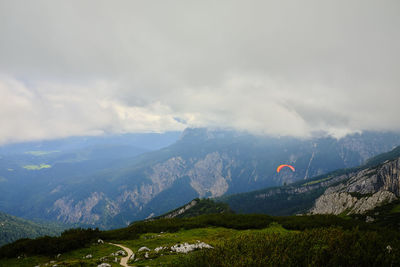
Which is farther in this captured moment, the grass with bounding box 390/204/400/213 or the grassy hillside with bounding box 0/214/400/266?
the grass with bounding box 390/204/400/213

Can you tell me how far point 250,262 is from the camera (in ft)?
49.9

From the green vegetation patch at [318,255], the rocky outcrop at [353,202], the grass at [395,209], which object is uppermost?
the green vegetation patch at [318,255]

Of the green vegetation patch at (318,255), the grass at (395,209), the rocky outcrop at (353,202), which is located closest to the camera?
the green vegetation patch at (318,255)

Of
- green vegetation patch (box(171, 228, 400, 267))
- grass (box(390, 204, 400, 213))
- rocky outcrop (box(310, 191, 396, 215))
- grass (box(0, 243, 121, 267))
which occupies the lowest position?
rocky outcrop (box(310, 191, 396, 215))

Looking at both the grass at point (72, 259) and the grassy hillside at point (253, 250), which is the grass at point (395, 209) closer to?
the grassy hillside at point (253, 250)

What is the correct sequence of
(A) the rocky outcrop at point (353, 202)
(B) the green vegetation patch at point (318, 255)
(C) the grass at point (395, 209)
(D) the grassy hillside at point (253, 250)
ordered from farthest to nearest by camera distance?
(A) the rocky outcrop at point (353, 202) < (C) the grass at point (395, 209) < (D) the grassy hillside at point (253, 250) < (B) the green vegetation patch at point (318, 255)

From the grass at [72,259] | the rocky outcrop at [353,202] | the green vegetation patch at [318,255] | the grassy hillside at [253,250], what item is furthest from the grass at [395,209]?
the grass at [72,259]

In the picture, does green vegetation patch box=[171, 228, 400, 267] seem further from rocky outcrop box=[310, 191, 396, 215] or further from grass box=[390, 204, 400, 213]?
rocky outcrop box=[310, 191, 396, 215]

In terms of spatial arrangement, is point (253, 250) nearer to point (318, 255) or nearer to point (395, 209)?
point (318, 255)

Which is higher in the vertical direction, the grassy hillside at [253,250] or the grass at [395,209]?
the grassy hillside at [253,250]

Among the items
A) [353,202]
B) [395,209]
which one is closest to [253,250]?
[395,209]

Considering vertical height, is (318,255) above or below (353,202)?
above

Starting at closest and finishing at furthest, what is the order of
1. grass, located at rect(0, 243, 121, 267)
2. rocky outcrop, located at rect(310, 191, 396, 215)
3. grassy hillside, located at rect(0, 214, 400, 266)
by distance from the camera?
grassy hillside, located at rect(0, 214, 400, 266) < grass, located at rect(0, 243, 121, 267) < rocky outcrop, located at rect(310, 191, 396, 215)

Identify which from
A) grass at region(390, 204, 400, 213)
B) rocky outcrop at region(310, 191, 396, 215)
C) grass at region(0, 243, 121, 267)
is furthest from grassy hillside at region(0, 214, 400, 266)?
rocky outcrop at region(310, 191, 396, 215)
